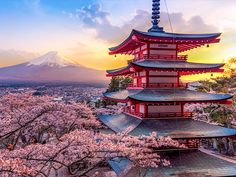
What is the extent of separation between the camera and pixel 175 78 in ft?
57.2

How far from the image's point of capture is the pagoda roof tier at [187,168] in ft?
44.4

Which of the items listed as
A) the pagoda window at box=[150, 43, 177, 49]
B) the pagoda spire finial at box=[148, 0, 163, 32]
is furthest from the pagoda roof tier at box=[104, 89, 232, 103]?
the pagoda spire finial at box=[148, 0, 163, 32]

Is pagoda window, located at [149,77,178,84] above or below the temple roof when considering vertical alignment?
below

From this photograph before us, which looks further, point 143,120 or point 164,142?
point 143,120

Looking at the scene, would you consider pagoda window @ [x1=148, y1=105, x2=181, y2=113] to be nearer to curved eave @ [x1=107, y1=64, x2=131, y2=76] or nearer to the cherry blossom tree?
the cherry blossom tree

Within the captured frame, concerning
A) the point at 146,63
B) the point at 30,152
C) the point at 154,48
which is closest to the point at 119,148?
the point at 30,152

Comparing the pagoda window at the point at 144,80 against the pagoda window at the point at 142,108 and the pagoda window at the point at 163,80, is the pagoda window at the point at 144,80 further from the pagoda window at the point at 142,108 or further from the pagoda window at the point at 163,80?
the pagoda window at the point at 142,108

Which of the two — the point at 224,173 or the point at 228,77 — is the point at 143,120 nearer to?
the point at 224,173

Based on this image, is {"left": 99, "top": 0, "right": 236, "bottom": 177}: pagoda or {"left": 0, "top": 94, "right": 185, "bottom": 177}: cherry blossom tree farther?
{"left": 99, "top": 0, "right": 236, "bottom": 177}: pagoda

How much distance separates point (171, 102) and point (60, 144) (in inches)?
314

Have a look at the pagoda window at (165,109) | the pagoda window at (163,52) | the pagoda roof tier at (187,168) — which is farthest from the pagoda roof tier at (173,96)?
the pagoda roof tier at (187,168)

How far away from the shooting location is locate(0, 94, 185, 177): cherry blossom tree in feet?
28.7

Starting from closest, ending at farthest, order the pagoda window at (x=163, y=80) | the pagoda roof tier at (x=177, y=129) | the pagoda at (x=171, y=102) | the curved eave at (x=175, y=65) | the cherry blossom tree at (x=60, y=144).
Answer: the cherry blossom tree at (x=60, y=144)
the pagoda at (x=171, y=102)
the pagoda roof tier at (x=177, y=129)
the curved eave at (x=175, y=65)
the pagoda window at (x=163, y=80)

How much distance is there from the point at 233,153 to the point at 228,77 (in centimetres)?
1003
